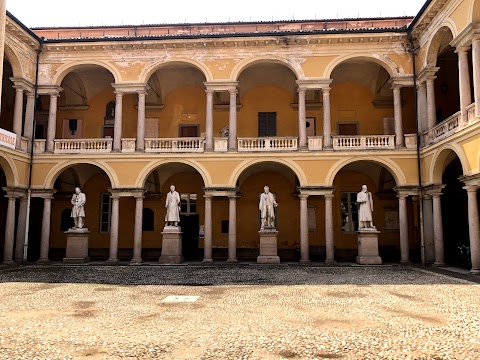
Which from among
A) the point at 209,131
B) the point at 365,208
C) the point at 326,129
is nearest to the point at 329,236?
the point at 365,208

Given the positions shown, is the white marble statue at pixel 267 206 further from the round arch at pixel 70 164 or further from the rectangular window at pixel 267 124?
the round arch at pixel 70 164

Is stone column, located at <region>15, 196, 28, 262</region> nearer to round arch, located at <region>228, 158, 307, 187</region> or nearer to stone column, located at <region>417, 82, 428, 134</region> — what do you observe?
round arch, located at <region>228, 158, 307, 187</region>

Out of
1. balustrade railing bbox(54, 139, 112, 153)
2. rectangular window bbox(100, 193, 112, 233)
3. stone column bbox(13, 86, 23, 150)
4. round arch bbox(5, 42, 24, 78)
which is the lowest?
rectangular window bbox(100, 193, 112, 233)

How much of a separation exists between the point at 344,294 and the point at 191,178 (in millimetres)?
14627

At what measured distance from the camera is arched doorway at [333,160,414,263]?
22.3m

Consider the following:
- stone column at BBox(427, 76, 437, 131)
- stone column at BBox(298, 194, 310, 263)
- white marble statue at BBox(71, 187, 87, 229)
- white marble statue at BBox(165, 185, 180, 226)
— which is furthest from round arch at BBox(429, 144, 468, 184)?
white marble statue at BBox(71, 187, 87, 229)

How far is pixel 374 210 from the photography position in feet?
74.4

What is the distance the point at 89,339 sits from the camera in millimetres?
6203

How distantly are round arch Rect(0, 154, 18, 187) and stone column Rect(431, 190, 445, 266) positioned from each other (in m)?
18.6

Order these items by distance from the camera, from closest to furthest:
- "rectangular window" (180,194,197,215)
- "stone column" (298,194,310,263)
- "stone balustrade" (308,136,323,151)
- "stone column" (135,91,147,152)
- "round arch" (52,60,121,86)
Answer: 1. "stone column" (298,194,310,263)
2. "stone balustrade" (308,136,323,151)
3. "stone column" (135,91,147,152)
4. "round arch" (52,60,121,86)
5. "rectangular window" (180,194,197,215)

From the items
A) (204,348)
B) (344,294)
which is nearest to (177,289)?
(344,294)

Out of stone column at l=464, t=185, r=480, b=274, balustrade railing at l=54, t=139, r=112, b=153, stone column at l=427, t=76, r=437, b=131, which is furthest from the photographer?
balustrade railing at l=54, t=139, r=112, b=153

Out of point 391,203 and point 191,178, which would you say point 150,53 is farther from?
point 391,203

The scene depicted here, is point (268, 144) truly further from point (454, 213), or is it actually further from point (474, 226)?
point (454, 213)
